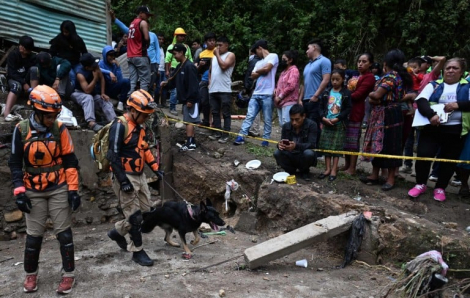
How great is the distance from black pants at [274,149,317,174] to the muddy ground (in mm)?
220

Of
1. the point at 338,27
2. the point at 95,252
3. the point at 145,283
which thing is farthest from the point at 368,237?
the point at 338,27

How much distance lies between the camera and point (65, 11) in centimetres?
976

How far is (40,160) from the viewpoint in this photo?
424 centimetres

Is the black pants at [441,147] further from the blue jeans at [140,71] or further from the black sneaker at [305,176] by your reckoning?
the blue jeans at [140,71]

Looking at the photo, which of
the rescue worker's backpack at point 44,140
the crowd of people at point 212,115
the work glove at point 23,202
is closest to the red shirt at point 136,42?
the crowd of people at point 212,115

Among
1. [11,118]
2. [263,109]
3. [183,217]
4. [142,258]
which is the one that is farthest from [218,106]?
[142,258]

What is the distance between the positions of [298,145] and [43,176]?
140 inches

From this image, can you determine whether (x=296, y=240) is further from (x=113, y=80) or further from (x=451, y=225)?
(x=113, y=80)

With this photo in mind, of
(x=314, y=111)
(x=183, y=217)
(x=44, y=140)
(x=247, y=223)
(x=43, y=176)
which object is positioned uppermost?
(x=314, y=111)

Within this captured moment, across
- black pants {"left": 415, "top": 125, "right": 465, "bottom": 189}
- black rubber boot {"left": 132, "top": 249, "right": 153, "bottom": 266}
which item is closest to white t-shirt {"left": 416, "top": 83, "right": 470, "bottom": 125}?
black pants {"left": 415, "top": 125, "right": 465, "bottom": 189}

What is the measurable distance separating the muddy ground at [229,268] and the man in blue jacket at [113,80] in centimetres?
266

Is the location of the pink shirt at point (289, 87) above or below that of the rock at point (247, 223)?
above

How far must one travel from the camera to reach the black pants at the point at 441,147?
5562mm

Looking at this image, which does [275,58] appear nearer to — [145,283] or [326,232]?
[326,232]
